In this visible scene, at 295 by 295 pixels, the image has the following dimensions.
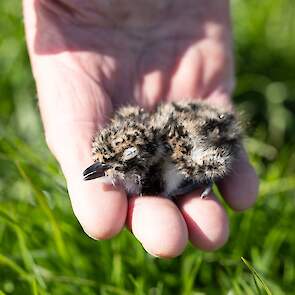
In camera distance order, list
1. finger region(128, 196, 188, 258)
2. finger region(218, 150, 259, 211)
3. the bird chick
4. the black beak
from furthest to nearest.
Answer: finger region(218, 150, 259, 211), the bird chick, the black beak, finger region(128, 196, 188, 258)

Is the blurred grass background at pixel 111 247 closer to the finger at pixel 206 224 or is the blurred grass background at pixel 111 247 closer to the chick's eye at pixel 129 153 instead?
the finger at pixel 206 224

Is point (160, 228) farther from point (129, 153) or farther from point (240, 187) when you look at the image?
point (240, 187)

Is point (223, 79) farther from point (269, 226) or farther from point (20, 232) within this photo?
point (20, 232)

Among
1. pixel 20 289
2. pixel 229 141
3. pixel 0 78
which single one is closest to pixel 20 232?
pixel 20 289

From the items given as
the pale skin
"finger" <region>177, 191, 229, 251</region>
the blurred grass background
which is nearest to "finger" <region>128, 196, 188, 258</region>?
the pale skin

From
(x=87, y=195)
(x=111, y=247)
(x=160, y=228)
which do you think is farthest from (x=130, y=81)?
(x=160, y=228)

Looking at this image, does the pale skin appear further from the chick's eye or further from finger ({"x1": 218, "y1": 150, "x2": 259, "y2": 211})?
the chick's eye

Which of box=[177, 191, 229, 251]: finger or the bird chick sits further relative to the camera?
the bird chick

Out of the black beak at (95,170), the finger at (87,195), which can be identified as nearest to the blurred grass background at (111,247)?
the finger at (87,195)
